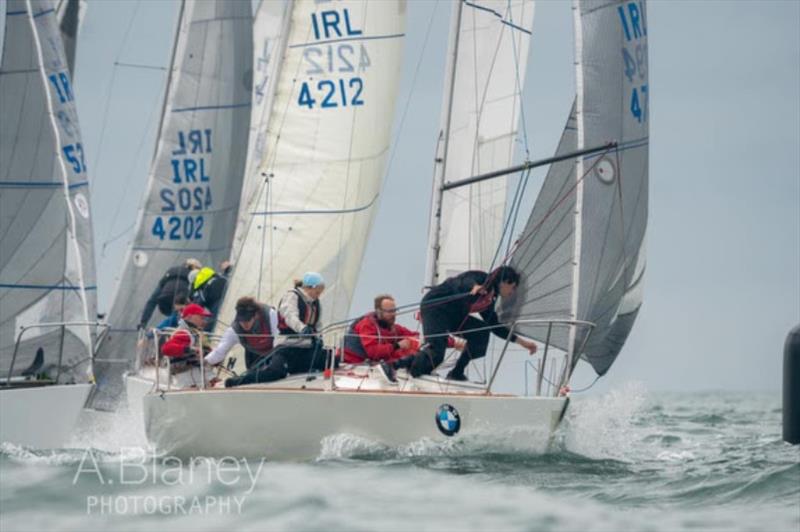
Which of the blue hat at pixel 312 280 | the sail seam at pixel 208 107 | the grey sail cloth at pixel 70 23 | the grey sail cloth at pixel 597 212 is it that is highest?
the grey sail cloth at pixel 70 23

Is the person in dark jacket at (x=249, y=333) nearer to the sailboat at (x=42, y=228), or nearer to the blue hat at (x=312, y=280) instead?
the blue hat at (x=312, y=280)

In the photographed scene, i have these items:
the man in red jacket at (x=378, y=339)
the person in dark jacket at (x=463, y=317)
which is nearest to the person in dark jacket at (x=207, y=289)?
the man in red jacket at (x=378, y=339)

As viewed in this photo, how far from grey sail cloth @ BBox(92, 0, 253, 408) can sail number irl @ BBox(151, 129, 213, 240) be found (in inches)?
0.6

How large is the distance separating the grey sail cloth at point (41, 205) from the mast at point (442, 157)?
4.04 m

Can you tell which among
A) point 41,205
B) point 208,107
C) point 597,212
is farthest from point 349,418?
point 208,107

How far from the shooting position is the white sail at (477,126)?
58.7 feet

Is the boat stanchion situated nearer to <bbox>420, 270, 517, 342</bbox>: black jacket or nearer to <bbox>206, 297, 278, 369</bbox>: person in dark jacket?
<bbox>420, 270, 517, 342</bbox>: black jacket

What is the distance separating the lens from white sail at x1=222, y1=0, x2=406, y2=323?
19.3 meters

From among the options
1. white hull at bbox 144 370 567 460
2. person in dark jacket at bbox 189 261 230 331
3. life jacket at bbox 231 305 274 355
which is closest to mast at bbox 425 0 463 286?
life jacket at bbox 231 305 274 355

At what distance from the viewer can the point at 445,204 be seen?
1794 cm

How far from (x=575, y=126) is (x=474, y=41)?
275 centimetres

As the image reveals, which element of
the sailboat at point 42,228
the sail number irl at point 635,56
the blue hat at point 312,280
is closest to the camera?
the blue hat at point 312,280

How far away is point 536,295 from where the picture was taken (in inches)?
610

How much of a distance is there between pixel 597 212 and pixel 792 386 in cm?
469
